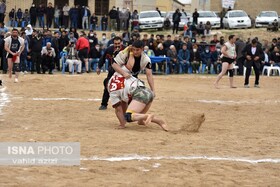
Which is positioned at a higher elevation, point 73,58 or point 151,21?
point 151,21

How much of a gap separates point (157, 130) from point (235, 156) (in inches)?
96.2

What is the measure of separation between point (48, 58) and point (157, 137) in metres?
17.1

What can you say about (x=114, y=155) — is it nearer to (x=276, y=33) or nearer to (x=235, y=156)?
(x=235, y=156)

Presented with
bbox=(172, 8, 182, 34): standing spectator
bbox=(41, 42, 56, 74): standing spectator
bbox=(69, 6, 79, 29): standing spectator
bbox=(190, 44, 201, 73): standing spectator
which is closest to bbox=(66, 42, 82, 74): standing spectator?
bbox=(41, 42, 56, 74): standing spectator

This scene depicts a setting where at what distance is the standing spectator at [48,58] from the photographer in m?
26.6

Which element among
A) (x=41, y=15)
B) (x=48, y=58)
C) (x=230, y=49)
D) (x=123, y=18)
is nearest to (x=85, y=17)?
(x=123, y=18)

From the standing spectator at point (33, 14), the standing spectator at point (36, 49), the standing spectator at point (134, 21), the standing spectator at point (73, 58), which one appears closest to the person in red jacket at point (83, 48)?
the standing spectator at point (73, 58)

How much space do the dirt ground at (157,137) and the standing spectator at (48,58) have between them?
8.25 m

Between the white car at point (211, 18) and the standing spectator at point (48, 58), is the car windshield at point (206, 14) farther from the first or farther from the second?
the standing spectator at point (48, 58)

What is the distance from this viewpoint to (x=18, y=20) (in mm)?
41000

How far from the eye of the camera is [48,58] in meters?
26.7

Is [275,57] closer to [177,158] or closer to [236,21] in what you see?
[236,21]

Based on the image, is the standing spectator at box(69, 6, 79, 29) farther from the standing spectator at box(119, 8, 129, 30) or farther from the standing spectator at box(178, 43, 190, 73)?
the standing spectator at box(178, 43, 190, 73)

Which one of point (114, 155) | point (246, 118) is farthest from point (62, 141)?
point (246, 118)
